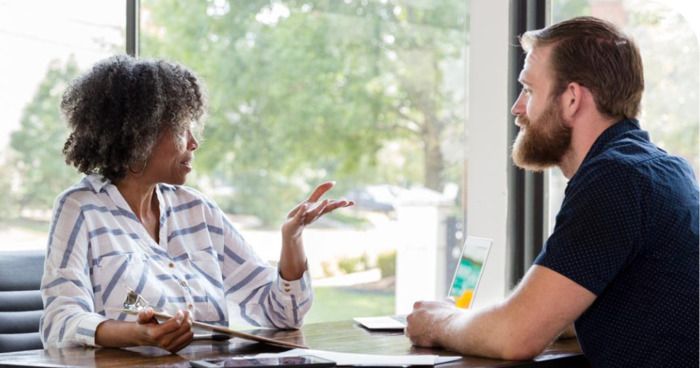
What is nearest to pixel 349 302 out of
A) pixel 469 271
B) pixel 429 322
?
pixel 469 271

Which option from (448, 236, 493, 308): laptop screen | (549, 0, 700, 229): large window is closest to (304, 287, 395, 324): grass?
(549, 0, 700, 229): large window

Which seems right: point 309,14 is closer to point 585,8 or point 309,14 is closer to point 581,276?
point 585,8

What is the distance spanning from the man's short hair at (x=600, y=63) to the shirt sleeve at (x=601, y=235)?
256 mm

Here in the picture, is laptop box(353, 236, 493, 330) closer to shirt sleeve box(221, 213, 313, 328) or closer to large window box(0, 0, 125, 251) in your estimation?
shirt sleeve box(221, 213, 313, 328)

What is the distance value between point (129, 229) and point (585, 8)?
1.92 m

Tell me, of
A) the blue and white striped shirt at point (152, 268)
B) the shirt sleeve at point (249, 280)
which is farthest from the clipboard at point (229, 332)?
the shirt sleeve at point (249, 280)

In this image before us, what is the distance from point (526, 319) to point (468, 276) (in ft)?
2.33

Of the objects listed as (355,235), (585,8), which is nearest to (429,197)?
(355,235)

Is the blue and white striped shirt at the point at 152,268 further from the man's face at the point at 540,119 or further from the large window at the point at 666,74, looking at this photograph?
the large window at the point at 666,74

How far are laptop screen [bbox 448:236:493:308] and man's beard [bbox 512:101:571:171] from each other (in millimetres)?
370

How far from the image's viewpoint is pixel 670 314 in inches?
76.1

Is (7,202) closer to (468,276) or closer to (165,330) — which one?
(468,276)

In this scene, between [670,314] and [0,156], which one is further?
[0,156]

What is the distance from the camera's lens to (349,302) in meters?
9.20
